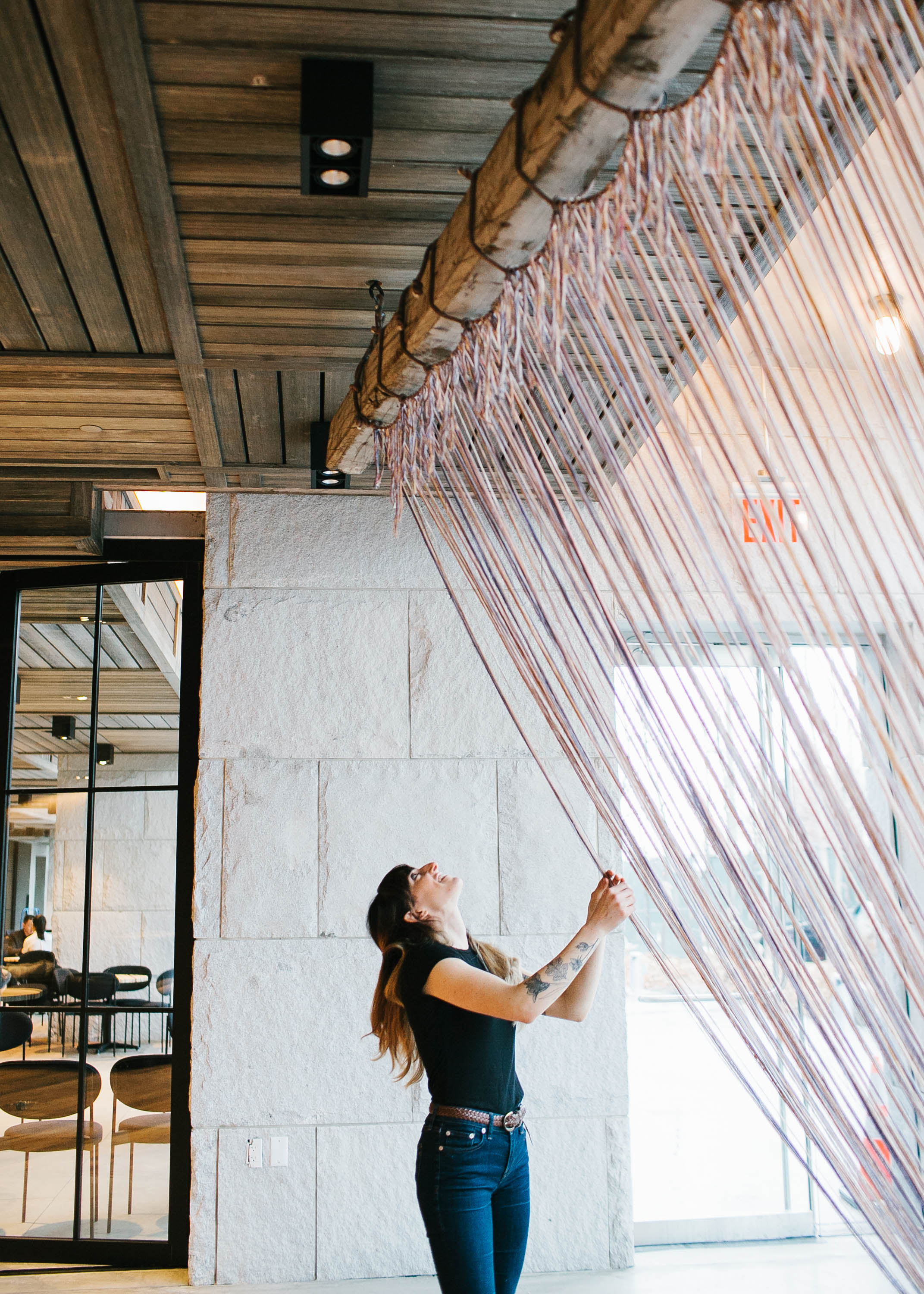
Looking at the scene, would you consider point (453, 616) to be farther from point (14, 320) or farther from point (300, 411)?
point (14, 320)

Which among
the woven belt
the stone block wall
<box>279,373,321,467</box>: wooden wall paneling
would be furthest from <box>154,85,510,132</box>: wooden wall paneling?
the stone block wall

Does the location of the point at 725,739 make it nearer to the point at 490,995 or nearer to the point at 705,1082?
the point at 490,995

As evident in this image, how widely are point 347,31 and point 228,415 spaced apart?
161 centimetres

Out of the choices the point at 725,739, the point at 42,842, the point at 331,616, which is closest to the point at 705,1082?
the point at 331,616

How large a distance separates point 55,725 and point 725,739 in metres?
3.19

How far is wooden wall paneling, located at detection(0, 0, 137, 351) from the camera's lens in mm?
1699

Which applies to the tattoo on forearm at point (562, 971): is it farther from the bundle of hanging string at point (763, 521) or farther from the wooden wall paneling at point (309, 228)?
the wooden wall paneling at point (309, 228)

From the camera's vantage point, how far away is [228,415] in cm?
324

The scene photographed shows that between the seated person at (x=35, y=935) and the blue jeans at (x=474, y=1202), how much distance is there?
7.06ft

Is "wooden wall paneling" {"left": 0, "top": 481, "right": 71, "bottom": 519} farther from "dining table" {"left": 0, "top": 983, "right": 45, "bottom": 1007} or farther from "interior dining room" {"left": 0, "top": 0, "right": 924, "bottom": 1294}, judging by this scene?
"dining table" {"left": 0, "top": 983, "right": 45, "bottom": 1007}

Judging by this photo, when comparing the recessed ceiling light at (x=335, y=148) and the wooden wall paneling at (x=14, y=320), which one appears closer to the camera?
the recessed ceiling light at (x=335, y=148)

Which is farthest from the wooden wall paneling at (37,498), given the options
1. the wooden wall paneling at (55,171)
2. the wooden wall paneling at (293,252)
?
the wooden wall paneling at (293,252)

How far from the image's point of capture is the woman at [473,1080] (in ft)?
6.96

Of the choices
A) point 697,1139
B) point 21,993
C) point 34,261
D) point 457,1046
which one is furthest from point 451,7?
point 697,1139
